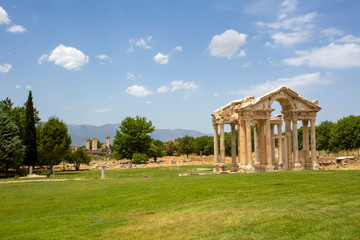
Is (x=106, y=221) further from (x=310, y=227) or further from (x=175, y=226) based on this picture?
(x=310, y=227)

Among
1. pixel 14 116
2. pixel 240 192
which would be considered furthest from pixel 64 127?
pixel 240 192

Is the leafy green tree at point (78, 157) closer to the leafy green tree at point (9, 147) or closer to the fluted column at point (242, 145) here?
the leafy green tree at point (9, 147)

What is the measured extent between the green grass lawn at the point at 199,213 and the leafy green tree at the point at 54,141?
31397 millimetres

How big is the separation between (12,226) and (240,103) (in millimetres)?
25942

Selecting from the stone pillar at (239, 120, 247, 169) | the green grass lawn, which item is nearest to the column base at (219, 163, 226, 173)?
the stone pillar at (239, 120, 247, 169)

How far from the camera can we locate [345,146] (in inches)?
2427

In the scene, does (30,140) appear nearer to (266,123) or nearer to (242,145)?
(242,145)

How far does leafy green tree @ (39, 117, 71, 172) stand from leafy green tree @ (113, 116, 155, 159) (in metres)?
21.3

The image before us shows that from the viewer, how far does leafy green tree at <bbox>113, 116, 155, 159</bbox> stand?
2849 inches

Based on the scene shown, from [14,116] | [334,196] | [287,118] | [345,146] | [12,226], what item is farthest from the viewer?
[345,146]

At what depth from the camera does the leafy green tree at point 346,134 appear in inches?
2352

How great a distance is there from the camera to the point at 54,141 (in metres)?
49.9

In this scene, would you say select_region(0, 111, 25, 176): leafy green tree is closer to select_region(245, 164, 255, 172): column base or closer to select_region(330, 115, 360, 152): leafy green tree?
select_region(245, 164, 255, 172): column base

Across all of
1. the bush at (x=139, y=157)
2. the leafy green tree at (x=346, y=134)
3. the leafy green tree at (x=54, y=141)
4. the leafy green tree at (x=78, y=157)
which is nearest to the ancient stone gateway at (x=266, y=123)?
the leafy green tree at (x=54, y=141)
